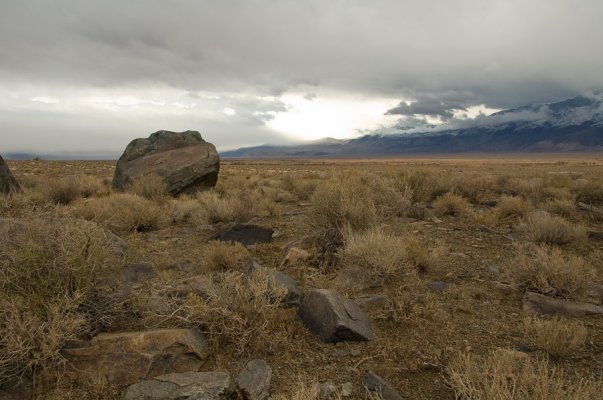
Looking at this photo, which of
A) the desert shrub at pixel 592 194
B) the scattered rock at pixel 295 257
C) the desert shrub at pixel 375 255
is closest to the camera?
the desert shrub at pixel 375 255

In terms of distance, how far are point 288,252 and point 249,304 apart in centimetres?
284

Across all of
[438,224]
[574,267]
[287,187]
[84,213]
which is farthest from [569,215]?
[84,213]

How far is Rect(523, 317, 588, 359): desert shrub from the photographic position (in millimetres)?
3936

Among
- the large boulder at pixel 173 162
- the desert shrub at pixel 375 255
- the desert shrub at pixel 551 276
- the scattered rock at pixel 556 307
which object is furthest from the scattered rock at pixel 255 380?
the large boulder at pixel 173 162

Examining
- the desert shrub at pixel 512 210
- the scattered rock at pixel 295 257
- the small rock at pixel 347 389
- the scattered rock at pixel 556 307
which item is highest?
the desert shrub at pixel 512 210

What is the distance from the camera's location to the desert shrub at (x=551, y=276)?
5.31 metres

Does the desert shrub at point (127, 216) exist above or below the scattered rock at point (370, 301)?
above

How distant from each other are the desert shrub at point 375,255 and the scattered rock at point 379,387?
2.30 meters

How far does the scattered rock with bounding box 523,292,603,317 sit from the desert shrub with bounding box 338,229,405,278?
1.71m

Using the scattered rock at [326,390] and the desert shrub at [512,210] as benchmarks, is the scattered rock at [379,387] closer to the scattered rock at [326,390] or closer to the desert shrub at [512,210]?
the scattered rock at [326,390]

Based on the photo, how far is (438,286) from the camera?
5812mm

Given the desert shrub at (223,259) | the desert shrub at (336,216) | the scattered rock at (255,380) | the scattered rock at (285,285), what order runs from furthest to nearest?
the desert shrub at (336,216), the desert shrub at (223,259), the scattered rock at (285,285), the scattered rock at (255,380)

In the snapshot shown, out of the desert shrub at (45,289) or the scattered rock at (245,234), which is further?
the scattered rock at (245,234)

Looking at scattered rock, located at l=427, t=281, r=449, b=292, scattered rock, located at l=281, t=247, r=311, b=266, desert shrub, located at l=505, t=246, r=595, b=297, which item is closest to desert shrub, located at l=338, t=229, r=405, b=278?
scattered rock, located at l=427, t=281, r=449, b=292
